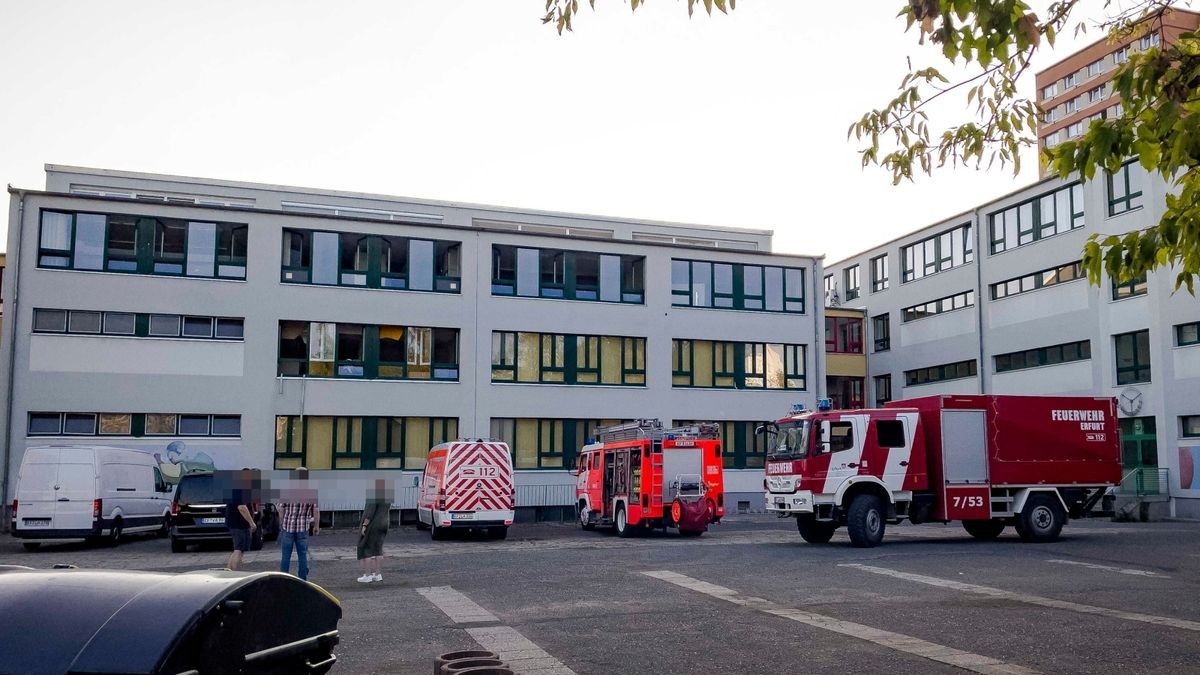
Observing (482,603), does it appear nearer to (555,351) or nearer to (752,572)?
(752,572)

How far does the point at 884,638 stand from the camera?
33.3ft

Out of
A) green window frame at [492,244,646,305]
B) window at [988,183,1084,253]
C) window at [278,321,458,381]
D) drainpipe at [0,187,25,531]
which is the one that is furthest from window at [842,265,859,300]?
drainpipe at [0,187,25,531]

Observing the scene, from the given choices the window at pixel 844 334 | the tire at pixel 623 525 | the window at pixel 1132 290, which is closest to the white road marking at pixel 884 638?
the tire at pixel 623 525

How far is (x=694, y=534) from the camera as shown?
89.1ft

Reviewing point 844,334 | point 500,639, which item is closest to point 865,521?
point 500,639

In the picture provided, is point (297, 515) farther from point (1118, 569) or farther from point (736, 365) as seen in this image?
point (736, 365)

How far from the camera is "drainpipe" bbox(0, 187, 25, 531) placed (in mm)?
30875

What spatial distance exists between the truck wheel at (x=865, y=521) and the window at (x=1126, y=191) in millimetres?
20368

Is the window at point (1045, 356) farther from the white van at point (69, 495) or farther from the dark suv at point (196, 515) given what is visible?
the white van at point (69, 495)

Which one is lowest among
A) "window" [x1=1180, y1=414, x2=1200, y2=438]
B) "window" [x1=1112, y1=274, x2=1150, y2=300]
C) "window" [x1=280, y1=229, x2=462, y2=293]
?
"window" [x1=1180, y1=414, x2=1200, y2=438]

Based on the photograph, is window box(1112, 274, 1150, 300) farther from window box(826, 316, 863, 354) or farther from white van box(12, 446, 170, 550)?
white van box(12, 446, 170, 550)

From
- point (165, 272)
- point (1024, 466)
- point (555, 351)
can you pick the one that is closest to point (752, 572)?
point (1024, 466)

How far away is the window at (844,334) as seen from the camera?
5288 cm

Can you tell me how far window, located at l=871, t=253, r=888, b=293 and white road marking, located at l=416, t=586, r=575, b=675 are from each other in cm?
4234
